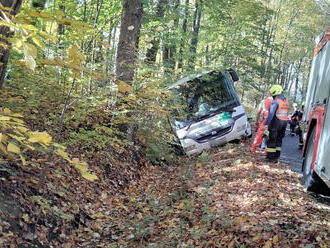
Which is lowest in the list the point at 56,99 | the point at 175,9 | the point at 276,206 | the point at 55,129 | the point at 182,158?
the point at 182,158

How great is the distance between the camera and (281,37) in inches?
1656

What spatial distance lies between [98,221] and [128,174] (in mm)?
2648

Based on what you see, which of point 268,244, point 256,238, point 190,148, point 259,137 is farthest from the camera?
point 190,148

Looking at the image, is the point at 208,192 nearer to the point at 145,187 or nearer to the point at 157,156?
the point at 145,187

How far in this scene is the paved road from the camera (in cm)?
906

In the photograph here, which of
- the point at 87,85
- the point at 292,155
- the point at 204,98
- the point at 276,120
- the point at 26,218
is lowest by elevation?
the point at 292,155

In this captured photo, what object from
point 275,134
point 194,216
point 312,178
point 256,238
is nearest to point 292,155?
point 275,134

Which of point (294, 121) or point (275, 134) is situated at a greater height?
point (275, 134)

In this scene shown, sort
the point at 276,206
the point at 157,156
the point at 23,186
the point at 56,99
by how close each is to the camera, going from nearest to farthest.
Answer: the point at 23,186, the point at 276,206, the point at 56,99, the point at 157,156

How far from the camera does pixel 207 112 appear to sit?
11031 millimetres

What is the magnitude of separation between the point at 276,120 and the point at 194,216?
149 inches

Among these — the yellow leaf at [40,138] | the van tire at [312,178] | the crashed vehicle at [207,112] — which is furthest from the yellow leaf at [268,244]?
the crashed vehicle at [207,112]

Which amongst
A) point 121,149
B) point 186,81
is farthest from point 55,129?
point 186,81

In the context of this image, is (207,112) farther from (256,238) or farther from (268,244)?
(268,244)
